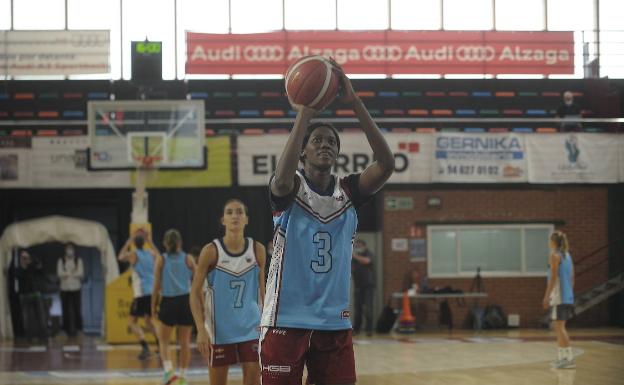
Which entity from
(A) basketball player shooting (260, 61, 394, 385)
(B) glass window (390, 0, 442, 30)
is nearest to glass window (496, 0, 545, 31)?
(B) glass window (390, 0, 442, 30)

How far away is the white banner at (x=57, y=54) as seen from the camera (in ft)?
69.6

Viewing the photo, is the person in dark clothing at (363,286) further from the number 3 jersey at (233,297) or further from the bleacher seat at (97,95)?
the number 3 jersey at (233,297)

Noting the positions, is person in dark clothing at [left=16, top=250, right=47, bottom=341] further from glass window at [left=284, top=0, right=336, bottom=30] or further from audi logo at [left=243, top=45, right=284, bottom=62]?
glass window at [left=284, top=0, right=336, bottom=30]

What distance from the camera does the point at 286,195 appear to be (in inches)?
185

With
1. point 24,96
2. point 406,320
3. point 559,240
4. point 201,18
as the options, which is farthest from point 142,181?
point 559,240

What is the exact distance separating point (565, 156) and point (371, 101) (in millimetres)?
4348

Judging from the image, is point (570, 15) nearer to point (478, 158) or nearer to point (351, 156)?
point (478, 158)

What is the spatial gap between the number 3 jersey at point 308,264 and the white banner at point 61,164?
14358 millimetres

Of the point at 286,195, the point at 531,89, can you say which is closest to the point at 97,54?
the point at 531,89

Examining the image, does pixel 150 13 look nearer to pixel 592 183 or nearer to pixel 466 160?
pixel 466 160

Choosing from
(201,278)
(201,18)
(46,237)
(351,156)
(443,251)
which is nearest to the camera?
(201,278)

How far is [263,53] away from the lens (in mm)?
22219

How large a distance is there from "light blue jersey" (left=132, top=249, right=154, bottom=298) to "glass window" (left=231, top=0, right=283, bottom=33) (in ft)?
29.9

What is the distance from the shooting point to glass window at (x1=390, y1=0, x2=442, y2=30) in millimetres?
23172
